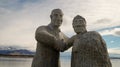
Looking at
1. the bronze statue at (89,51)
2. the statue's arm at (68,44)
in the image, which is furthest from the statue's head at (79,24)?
A: the statue's arm at (68,44)

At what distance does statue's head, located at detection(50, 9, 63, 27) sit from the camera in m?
7.27

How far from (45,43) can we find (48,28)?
49 centimetres

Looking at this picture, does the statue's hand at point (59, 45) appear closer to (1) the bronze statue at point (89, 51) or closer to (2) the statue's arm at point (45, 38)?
(2) the statue's arm at point (45, 38)

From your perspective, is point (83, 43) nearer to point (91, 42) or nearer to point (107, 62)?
point (91, 42)

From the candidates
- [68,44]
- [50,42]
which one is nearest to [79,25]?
[68,44]

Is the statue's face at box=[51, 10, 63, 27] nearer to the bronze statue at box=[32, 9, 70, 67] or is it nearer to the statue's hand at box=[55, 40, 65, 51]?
the bronze statue at box=[32, 9, 70, 67]

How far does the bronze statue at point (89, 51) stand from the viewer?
21.6ft

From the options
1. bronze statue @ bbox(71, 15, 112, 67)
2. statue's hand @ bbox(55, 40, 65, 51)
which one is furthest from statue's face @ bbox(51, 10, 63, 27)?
bronze statue @ bbox(71, 15, 112, 67)

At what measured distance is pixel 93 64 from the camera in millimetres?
6578

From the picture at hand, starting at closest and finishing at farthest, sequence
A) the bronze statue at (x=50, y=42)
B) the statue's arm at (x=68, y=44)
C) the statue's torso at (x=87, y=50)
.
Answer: the statue's torso at (x=87, y=50)
the bronze statue at (x=50, y=42)
the statue's arm at (x=68, y=44)

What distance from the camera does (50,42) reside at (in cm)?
694

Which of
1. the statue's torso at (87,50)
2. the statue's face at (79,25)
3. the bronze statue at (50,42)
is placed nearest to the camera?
the statue's torso at (87,50)

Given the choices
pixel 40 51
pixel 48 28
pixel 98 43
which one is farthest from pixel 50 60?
pixel 98 43

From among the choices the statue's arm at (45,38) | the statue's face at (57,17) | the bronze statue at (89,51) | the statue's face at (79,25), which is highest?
the statue's face at (57,17)
